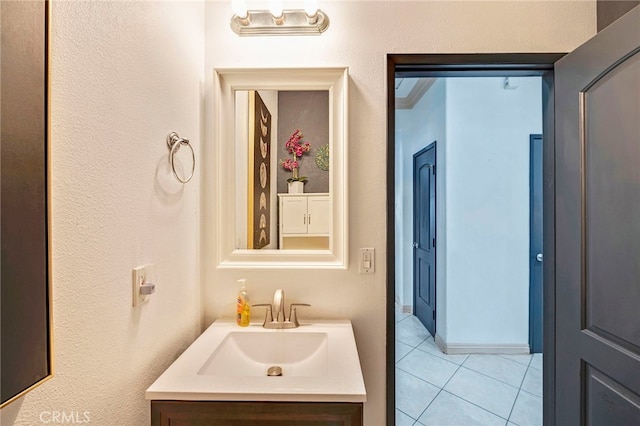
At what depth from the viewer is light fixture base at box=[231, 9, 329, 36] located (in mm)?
1232

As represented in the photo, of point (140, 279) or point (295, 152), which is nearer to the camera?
point (140, 279)

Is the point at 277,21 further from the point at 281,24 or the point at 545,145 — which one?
the point at 545,145

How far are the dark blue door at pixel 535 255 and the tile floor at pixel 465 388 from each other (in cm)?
20

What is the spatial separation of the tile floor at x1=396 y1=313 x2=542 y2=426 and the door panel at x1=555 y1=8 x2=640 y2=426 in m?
0.74

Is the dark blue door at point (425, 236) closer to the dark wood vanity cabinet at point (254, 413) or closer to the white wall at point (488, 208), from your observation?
the white wall at point (488, 208)

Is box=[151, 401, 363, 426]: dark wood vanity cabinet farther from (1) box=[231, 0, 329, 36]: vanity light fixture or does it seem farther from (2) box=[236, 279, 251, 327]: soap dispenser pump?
(1) box=[231, 0, 329, 36]: vanity light fixture

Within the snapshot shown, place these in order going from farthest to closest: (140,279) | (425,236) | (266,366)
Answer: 1. (425,236)
2. (266,366)
3. (140,279)

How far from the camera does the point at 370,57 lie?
50.5 inches

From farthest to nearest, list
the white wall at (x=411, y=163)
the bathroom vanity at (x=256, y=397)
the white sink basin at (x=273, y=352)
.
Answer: the white wall at (x=411, y=163)
the white sink basin at (x=273, y=352)
the bathroom vanity at (x=256, y=397)

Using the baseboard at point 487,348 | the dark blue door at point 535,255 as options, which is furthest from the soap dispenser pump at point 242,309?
the dark blue door at point 535,255

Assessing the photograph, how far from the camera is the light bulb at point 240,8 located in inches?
47.2

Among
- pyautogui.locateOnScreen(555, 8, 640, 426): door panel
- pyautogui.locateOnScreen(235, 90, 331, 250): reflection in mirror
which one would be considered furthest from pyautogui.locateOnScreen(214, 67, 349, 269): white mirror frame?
pyautogui.locateOnScreen(555, 8, 640, 426): door panel

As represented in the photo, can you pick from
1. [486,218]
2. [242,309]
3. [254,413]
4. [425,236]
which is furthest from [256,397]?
[425,236]

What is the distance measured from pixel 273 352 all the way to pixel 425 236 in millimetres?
2377
